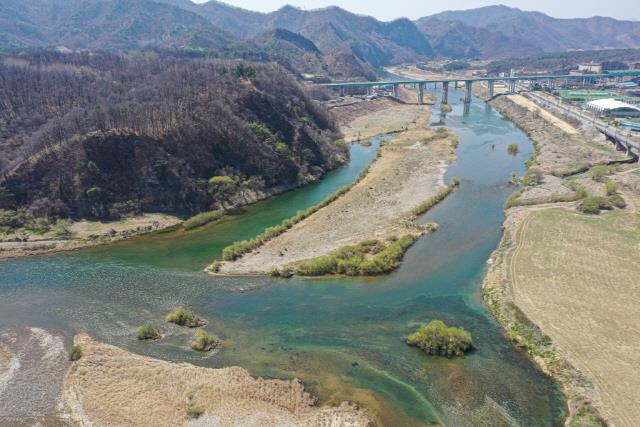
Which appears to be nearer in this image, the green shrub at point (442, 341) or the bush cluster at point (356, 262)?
→ the green shrub at point (442, 341)

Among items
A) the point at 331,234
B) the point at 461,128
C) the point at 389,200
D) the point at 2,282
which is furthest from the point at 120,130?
the point at 461,128

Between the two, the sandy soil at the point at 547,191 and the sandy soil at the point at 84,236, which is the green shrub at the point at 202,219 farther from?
the sandy soil at the point at 547,191

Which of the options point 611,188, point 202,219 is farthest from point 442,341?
point 611,188

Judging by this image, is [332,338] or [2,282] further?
[2,282]

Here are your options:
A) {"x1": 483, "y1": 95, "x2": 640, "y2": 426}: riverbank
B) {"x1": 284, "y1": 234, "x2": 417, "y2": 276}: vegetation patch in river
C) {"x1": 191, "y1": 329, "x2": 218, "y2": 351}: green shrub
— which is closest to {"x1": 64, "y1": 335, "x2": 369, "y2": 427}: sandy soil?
{"x1": 191, "y1": 329, "x2": 218, "y2": 351}: green shrub

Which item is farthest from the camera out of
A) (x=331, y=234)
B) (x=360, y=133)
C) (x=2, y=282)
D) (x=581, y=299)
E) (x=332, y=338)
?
(x=360, y=133)

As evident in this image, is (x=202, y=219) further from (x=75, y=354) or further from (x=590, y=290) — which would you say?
(x=590, y=290)

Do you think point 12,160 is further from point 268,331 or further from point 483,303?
point 483,303

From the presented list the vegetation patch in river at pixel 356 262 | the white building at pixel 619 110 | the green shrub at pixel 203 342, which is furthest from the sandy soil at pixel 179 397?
the white building at pixel 619 110
